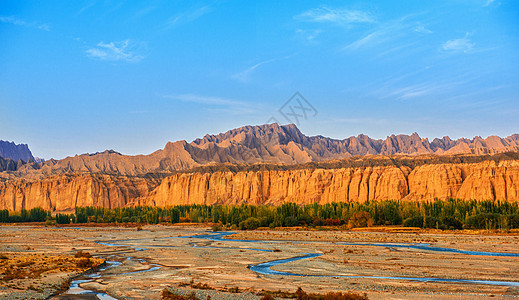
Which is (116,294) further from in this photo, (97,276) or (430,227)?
(430,227)

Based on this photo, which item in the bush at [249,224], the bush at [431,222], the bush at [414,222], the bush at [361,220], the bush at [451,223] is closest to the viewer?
the bush at [451,223]

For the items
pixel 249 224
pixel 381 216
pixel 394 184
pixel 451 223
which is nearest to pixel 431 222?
pixel 451 223

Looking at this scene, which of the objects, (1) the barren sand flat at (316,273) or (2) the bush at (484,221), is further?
(2) the bush at (484,221)

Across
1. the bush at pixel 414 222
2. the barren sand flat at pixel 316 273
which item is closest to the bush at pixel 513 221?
the bush at pixel 414 222

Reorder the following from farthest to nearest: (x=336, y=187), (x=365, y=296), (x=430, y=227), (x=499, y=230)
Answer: (x=336, y=187), (x=430, y=227), (x=499, y=230), (x=365, y=296)

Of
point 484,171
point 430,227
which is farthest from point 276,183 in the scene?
point 430,227

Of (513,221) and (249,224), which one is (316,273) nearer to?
(513,221)

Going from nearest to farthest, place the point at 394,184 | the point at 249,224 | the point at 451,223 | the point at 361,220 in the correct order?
the point at 451,223 < the point at 361,220 < the point at 249,224 < the point at 394,184

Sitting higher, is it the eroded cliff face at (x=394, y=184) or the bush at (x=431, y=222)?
the eroded cliff face at (x=394, y=184)

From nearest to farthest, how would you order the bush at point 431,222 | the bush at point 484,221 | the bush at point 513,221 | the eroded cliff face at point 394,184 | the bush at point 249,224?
the bush at point 513,221 < the bush at point 484,221 < the bush at point 431,222 < the bush at point 249,224 < the eroded cliff face at point 394,184

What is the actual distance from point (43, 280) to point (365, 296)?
2044 centimetres

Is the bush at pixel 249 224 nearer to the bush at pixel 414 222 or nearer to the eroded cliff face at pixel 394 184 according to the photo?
the bush at pixel 414 222

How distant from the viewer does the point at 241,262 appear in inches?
1665

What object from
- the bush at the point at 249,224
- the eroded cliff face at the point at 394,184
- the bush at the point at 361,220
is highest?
the eroded cliff face at the point at 394,184
